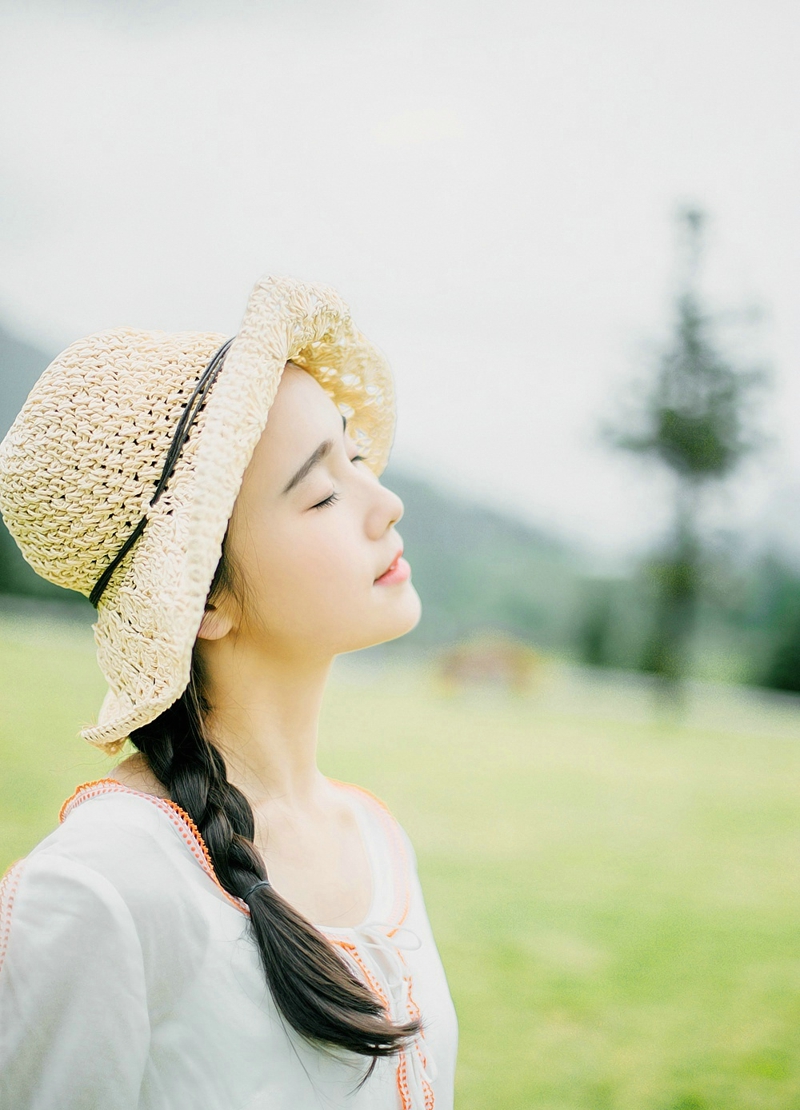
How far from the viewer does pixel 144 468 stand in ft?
2.30

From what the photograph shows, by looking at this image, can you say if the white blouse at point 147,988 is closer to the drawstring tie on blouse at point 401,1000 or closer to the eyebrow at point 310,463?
the drawstring tie on blouse at point 401,1000

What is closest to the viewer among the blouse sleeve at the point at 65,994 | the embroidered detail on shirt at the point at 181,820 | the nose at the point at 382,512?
the blouse sleeve at the point at 65,994

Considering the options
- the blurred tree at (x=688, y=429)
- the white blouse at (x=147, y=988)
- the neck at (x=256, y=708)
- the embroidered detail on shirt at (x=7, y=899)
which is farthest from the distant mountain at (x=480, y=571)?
the embroidered detail on shirt at (x=7, y=899)

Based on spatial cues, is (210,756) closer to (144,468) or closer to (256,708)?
(256,708)

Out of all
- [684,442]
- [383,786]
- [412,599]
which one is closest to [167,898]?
[412,599]

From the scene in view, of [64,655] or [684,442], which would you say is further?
[684,442]

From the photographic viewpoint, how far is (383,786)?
14.0 feet

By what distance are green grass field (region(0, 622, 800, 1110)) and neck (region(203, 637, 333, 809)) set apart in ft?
0.46

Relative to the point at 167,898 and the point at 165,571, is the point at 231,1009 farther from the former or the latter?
the point at 165,571

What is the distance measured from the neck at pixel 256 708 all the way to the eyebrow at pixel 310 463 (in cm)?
17

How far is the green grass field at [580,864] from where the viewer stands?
2.31 m

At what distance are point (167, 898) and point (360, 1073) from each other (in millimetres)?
245

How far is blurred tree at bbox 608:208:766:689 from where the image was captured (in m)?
6.82

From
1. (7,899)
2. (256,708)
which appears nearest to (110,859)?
(7,899)
